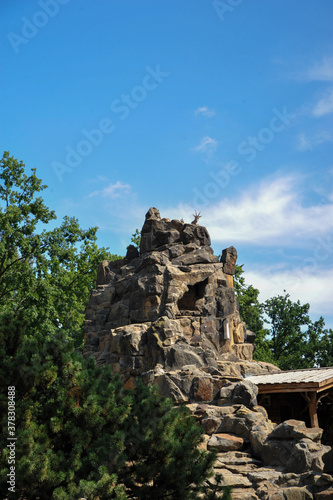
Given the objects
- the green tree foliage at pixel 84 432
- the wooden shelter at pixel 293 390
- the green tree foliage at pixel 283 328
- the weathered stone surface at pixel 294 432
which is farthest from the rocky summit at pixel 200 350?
the green tree foliage at pixel 283 328

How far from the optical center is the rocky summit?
1109cm

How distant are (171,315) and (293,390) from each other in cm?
491

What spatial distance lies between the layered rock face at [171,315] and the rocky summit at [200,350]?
4cm

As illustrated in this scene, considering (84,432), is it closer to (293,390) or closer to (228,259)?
(293,390)

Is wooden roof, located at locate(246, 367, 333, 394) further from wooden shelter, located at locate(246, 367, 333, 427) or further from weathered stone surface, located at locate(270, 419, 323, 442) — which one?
weathered stone surface, located at locate(270, 419, 323, 442)

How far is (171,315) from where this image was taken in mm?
18031

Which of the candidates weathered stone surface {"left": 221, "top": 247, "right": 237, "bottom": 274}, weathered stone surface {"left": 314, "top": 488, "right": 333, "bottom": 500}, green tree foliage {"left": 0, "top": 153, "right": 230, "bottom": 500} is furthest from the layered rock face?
green tree foliage {"left": 0, "top": 153, "right": 230, "bottom": 500}

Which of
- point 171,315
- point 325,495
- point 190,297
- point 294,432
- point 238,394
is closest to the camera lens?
point 325,495

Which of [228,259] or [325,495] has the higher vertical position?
[228,259]

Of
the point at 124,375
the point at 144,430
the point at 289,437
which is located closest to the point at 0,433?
the point at 144,430

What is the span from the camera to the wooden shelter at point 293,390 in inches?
Answer: 629

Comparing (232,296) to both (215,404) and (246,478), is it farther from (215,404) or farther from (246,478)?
(246,478)

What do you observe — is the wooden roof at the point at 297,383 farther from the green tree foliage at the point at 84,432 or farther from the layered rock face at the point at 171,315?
the green tree foliage at the point at 84,432

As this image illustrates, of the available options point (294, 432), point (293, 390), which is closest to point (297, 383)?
point (293, 390)
